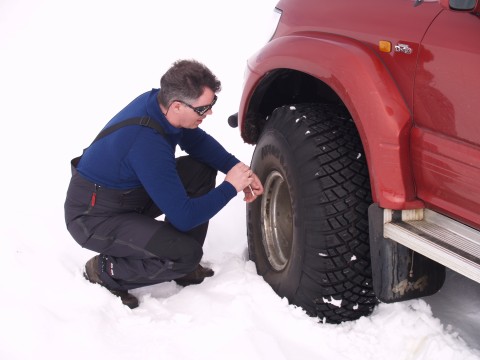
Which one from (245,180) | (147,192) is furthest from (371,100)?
(147,192)

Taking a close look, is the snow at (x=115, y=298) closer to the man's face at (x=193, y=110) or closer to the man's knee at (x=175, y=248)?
the man's knee at (x=175, y=248)

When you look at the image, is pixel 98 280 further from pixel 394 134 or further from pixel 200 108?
pixel 394 134

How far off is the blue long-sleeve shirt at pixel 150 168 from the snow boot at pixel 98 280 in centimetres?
47

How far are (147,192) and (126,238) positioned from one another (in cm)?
26

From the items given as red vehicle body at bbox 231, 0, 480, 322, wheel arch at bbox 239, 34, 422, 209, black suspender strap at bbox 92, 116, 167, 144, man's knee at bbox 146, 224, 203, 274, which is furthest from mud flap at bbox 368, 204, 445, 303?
black suspender strap at bbox 92, 116, 167, 144

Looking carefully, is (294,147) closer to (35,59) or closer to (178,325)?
(178,325)

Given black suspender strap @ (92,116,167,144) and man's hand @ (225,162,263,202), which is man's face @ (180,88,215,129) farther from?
man's hand @ (225,162,263,202)

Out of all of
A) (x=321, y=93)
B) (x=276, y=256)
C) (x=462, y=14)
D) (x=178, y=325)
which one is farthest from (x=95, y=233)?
(x=462, y=14)

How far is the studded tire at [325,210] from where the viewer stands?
2521mm

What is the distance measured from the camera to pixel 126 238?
300cm

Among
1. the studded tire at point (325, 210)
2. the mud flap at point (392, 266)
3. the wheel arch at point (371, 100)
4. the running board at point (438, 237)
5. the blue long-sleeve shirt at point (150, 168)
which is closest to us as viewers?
the running board at point (438, 237)

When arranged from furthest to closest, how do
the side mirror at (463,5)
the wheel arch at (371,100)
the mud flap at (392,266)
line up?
the mud flap at (392,266) < the wheel arch at (371,100) < the side mirror at (463,5)

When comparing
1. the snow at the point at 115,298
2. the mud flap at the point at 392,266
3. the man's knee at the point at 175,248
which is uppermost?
the mud flap at the point at 392,266

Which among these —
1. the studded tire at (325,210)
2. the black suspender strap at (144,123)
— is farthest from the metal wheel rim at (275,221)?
the black suspender strap at (144,123)
